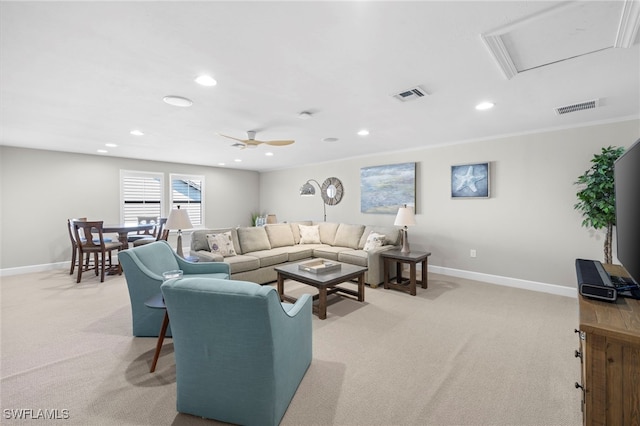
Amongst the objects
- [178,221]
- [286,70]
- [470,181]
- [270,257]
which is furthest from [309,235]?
[286,70]

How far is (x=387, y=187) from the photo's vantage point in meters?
5.61

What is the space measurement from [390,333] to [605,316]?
5.94ft

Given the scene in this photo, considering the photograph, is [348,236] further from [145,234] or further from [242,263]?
[145,234]

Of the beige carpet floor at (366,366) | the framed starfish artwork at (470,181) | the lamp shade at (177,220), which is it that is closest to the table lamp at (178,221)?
the lamp shade at (177,220)

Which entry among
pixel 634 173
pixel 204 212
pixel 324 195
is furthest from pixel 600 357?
pixel 204 212

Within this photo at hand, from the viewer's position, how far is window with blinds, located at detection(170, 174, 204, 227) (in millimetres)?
7137

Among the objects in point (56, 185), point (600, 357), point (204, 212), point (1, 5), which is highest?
point (1, 5)

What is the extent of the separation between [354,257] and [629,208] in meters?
3.30

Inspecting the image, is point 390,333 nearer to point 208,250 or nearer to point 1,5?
point 208,250

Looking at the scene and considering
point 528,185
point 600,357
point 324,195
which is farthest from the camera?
point 324,195

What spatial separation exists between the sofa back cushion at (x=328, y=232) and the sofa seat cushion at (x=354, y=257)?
2.88ft

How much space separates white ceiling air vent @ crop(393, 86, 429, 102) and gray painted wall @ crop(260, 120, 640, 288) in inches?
95.5

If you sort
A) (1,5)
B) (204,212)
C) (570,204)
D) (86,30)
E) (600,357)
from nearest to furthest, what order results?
(600,357) < (1,5) < (86,30) < (570,204) < (204,212)

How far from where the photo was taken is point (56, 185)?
5508mm
